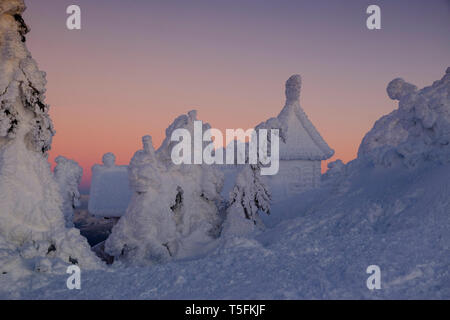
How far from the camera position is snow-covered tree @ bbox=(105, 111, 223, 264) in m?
8.97

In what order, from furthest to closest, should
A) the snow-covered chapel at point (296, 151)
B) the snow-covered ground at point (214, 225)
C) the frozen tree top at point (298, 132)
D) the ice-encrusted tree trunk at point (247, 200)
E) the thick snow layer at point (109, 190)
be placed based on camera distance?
the frozen tree top at point (298, 132) → the snow-covered chapel at point (296, 151) → the thick snow layer at point (109, 190) → the ice-encrusted tree trunk at point (247, 200) → the snow-covered ground at point (214, 225)

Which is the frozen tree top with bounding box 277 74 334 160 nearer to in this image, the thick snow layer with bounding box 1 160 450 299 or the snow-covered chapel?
the snow-covered chapel

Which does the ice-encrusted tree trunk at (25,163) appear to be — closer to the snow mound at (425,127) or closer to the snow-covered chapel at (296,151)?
the snow mound at (425,127)

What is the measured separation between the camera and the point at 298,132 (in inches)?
705

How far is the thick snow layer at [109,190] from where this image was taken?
44.6 ft

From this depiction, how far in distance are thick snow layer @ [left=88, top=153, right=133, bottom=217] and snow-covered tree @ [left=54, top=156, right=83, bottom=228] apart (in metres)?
2.94

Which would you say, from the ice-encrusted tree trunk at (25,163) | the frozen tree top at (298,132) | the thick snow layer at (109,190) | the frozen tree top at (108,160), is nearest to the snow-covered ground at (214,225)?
the ice-encrusted tree trunk at (25,163)

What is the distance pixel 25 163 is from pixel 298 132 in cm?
1349

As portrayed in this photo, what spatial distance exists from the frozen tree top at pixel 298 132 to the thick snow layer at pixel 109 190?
25.6 feet

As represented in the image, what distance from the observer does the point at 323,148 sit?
710 inches

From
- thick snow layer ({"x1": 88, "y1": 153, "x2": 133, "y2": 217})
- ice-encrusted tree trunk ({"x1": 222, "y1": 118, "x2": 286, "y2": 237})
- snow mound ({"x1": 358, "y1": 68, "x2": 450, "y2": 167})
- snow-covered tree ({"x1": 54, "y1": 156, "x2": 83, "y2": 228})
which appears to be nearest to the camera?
snow mound ({"x1": 358, "y1": 68, "x2": 450, "y2": 167})

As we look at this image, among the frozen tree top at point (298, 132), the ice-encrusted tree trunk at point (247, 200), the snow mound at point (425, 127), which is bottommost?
the ice-encrusted tree trunk at point (247, 200)

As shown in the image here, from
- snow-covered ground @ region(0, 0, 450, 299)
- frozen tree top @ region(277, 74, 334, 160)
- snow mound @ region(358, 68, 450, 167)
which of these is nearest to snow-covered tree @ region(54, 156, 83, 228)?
snow-covered ground @ region(0, 0, 450, 299)
